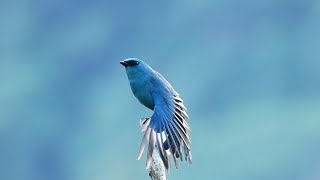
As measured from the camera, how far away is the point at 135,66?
245 cm

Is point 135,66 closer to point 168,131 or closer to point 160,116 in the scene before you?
point 160,116

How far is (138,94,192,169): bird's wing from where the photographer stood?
1.86 metres

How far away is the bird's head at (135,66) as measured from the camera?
7.93 ft

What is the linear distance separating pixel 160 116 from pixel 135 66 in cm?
41

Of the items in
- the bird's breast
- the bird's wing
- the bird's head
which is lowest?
the bird's wing

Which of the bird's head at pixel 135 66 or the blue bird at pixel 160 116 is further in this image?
the bird's head at pixel 135 66

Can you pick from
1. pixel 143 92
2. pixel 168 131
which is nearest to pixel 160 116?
pixel 168 131

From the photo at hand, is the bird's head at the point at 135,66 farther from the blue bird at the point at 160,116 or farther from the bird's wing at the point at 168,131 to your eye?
the bird's wing at the point at 168,131

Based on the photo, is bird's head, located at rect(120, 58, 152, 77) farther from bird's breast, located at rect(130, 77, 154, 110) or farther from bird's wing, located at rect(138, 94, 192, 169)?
bird's wing, located at rect(138, 94, 192, 169)

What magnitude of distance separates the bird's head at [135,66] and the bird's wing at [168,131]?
0.18m

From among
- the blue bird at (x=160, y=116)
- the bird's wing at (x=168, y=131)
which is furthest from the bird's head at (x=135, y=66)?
the bird's wing at (x=168, y=131)

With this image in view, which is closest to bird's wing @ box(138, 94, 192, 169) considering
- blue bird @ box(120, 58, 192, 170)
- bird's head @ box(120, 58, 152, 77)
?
blue bird @ box(120, 58, 192, 170)

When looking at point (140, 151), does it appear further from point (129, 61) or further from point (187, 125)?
point (129, 61)

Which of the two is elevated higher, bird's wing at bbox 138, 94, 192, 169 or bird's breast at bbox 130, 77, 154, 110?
bird's breast at bbox 130, 77, 154, 110
